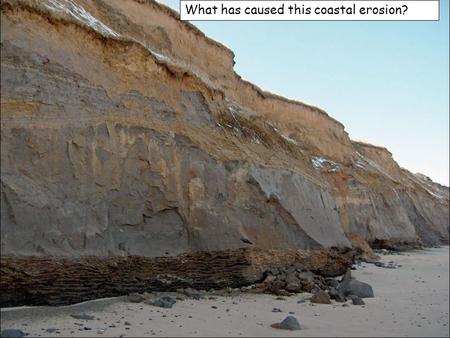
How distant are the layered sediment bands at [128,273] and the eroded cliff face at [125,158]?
189 mm

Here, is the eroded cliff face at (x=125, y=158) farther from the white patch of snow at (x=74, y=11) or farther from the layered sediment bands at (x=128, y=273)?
the layered sediment bands at (x=128, y=273)

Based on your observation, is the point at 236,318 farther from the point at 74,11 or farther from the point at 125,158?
the point at 74,11

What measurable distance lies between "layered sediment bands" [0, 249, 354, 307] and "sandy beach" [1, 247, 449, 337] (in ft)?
0.65

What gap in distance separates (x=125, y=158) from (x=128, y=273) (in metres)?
1.93

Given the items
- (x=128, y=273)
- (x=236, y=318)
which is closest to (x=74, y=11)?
(x=128, y=273)

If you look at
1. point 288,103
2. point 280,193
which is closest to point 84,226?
point 280,193

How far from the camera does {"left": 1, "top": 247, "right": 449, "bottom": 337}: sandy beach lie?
623cm

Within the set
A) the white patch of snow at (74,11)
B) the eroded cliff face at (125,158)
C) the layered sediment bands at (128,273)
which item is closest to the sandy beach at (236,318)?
the layered sediment bands at (128,273)

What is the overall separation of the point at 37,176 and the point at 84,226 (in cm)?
103

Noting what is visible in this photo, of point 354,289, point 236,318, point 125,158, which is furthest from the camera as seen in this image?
Result: point 354,289

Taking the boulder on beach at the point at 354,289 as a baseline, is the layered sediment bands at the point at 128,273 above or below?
above

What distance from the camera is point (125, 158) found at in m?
8.32

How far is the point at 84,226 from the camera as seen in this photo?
291 inches

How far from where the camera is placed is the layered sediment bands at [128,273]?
6.56m
